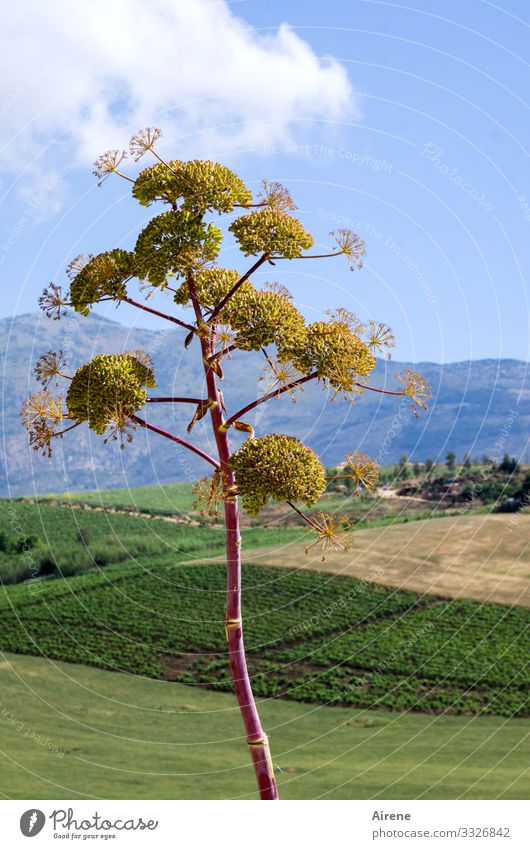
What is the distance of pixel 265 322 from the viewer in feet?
27.3

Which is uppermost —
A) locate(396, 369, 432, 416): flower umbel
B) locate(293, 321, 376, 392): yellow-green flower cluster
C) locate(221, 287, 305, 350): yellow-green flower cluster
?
locate(221, 287, 305, 350): yellow-green flower cluster

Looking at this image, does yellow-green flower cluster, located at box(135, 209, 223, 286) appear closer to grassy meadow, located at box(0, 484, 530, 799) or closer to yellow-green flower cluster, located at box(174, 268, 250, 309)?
yellow-green flower cluster, located at box(174, 268, 250, 309)

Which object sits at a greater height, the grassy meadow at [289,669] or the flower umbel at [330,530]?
the flower umbel at [330,530]

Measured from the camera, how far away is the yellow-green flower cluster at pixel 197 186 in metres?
8.39

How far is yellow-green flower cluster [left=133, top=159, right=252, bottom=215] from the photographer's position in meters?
8.39

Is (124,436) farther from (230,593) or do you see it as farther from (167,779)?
(167,779)

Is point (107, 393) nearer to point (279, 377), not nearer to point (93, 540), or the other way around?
point (279, 377)
